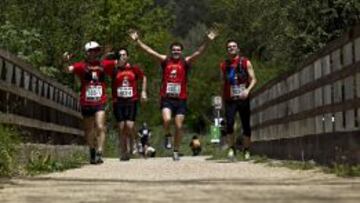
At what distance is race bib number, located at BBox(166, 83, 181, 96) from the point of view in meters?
13.9

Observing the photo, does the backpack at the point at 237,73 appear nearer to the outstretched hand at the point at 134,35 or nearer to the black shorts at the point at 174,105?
the black shorts at the point at 174,105

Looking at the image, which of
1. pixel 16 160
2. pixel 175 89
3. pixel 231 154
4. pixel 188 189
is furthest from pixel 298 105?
pixel 188 189

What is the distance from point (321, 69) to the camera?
10609 millimetres

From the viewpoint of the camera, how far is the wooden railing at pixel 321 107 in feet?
29.1

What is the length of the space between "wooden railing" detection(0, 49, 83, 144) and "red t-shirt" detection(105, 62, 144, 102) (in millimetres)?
1010

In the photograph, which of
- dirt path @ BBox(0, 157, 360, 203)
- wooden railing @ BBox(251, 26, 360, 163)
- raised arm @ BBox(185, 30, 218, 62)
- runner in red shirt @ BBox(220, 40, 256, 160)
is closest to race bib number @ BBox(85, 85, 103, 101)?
raised arm @ BBox(185, 30, 218, 62)

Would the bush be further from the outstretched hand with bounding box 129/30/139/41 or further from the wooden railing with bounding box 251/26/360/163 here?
the outstretched hand with bounding box 129/30/139/41

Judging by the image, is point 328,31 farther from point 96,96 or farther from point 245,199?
point 245,199

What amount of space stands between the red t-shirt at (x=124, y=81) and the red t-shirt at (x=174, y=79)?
85 centimetres

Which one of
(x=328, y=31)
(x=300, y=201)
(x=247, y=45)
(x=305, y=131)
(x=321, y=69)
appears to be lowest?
(x=300, y=201)

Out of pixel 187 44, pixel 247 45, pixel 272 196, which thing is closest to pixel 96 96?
pixel 272 196

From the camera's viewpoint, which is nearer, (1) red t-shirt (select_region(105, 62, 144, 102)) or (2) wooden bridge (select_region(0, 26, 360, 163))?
(2) wooden bridge (select_region(0, 26, 360, 163))

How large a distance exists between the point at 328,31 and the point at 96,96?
7.85 meters

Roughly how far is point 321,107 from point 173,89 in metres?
3.89
